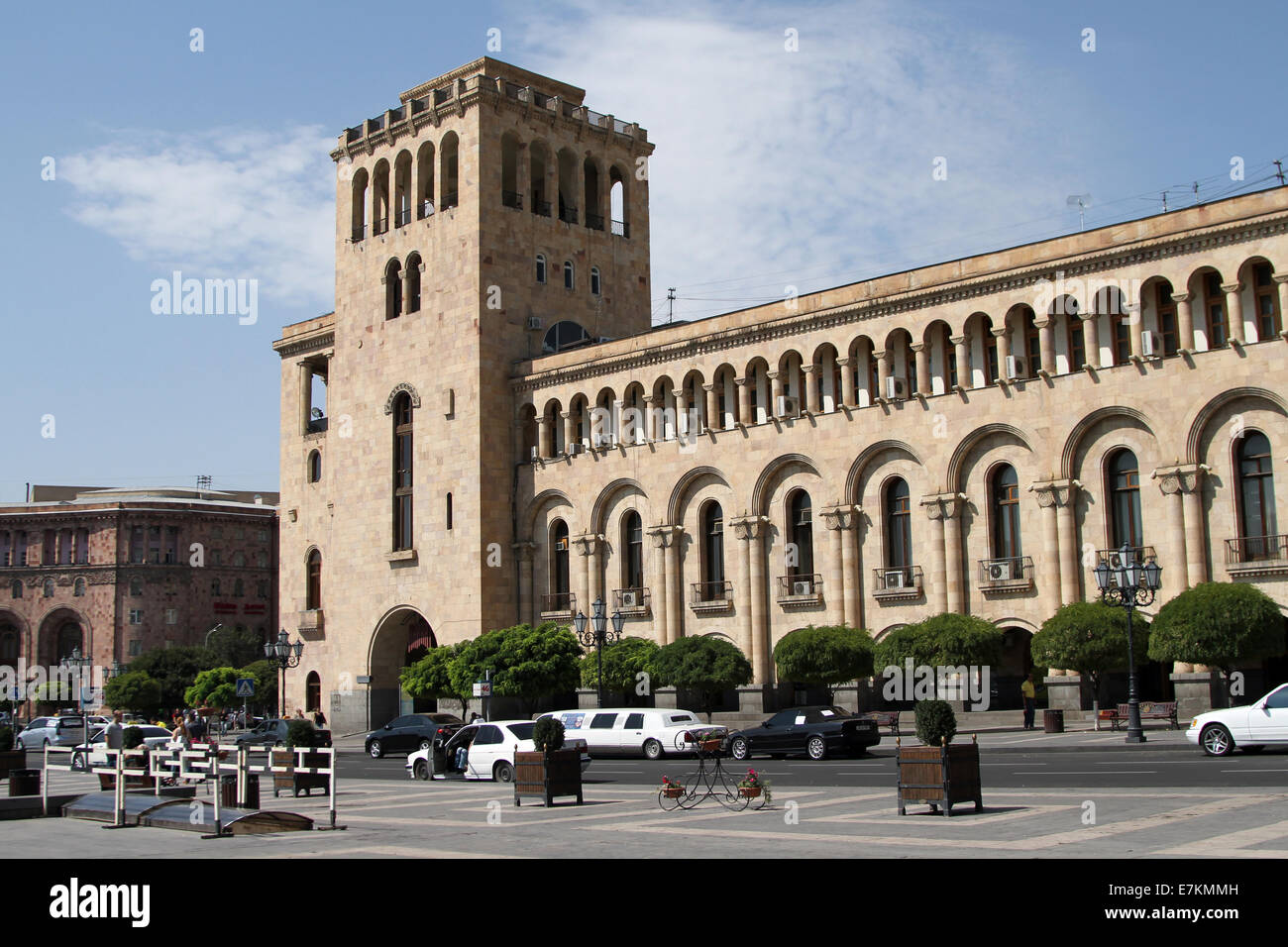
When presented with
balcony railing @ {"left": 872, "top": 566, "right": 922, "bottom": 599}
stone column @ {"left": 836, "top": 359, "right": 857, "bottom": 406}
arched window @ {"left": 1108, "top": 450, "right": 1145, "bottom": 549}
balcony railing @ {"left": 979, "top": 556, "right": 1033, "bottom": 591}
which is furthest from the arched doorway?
arched window @ {"left": 1108, "top": 450, "right": 1145, "bottom": 549}

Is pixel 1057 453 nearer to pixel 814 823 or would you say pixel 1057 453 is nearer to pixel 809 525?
pixel 809 525

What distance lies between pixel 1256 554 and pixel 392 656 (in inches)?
1398

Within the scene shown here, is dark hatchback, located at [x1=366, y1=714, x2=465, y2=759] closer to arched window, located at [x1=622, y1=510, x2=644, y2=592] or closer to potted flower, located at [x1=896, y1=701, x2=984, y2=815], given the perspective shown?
arched window, located at [x1=622, y1=510, x2=644, y2=592]

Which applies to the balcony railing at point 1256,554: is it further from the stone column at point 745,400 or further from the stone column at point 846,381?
the stone column at point 745,400

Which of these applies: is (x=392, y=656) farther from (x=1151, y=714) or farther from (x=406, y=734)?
(x=1151, y=714)

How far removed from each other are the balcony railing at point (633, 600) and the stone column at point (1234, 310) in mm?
22062

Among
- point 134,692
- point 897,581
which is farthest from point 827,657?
point 134,692

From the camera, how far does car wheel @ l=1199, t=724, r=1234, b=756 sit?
80.3 ft

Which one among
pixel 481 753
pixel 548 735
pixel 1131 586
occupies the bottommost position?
pixel 481 753

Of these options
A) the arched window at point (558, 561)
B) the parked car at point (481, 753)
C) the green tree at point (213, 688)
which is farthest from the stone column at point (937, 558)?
the green tree at point (213, 688)

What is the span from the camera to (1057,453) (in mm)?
38781

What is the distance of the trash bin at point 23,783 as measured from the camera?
2109 centimetres

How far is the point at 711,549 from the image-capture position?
48188mm
